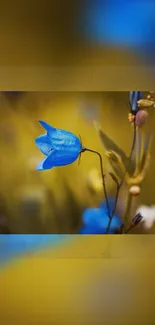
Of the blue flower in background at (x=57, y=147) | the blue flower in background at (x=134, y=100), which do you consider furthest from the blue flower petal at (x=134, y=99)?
the blue flower in background at (x=57, y=147)

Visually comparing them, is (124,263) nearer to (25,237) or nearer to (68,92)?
(25,237)

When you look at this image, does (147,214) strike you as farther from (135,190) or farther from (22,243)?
(22,243)

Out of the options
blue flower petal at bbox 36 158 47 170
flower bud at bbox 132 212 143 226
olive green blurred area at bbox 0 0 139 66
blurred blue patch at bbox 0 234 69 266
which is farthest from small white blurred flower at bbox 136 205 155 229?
olive green blurred area at bbox 0 0 139 66

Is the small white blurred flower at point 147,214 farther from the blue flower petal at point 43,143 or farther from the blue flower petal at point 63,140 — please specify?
the blue flower petal at point 43,143

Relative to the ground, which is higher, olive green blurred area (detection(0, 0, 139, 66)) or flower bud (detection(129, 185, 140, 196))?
olive green blurred area (detection(0, 0, 139, 66))

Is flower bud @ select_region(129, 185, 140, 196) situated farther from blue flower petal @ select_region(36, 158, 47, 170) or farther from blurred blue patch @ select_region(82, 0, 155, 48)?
blurred blue patch @ select_region(82, 0, 155, 48)
